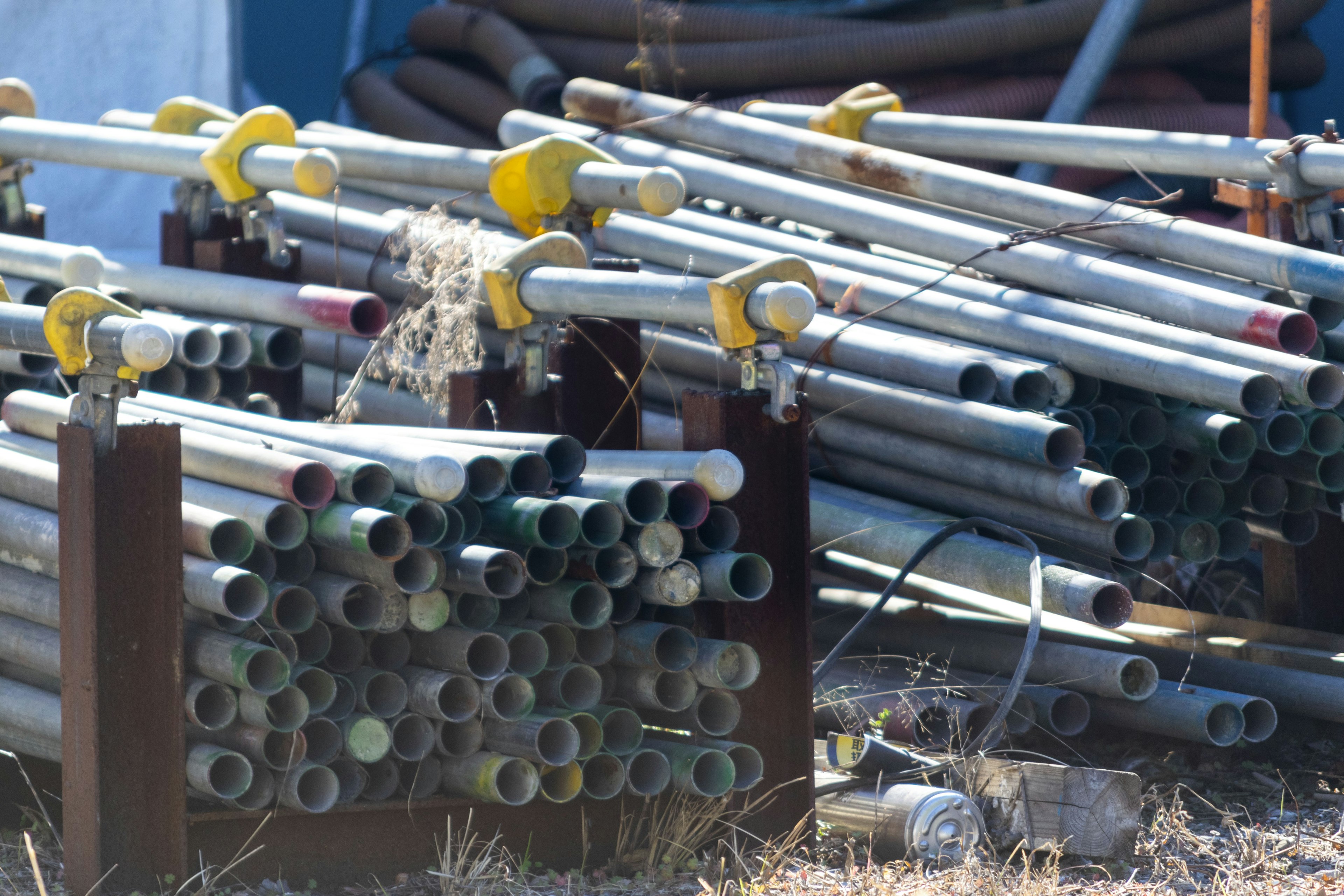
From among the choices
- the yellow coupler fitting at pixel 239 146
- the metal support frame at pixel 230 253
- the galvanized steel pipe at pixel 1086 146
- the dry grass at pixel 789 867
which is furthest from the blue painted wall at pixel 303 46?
the dry grass at pixel 789 867

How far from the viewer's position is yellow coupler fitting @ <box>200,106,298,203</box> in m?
6.26

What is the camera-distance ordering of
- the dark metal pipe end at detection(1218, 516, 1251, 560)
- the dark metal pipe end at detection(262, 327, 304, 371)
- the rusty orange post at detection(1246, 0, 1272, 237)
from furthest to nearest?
the rusty orange post at detection(1246, 0, 1272, 237), the dark metal pipe end at detection(262, 327, 304, 371), the dark metal pipe end at detection(1218, 516, 1251, 560)

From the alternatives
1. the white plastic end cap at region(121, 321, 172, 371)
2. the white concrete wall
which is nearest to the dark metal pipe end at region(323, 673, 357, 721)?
the white plastic end cap at region(121, 321, 172, 371)

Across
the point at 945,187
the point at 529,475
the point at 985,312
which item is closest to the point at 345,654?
the point at 529,475

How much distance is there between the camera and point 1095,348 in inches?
209

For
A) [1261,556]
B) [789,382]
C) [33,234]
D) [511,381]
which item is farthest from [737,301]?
[33,234]

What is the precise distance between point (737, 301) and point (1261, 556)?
377 centimetres

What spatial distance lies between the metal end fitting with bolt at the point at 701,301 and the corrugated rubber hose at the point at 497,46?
13.7ft

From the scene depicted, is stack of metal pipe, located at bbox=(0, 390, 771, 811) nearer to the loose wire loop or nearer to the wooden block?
the loose wire loop

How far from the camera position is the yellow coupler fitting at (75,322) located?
3.85m

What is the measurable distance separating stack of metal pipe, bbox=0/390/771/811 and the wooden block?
2.58ft

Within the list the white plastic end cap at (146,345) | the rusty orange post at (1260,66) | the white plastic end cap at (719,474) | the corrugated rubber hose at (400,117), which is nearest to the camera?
the white plastic end cap at (146,345)

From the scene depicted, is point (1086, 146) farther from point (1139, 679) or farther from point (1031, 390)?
point (1139, 679)

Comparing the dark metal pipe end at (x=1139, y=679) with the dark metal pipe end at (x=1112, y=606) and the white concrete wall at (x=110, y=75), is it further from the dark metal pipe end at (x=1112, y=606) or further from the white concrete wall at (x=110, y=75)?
the white concrete wall at (x=110, y=75)
